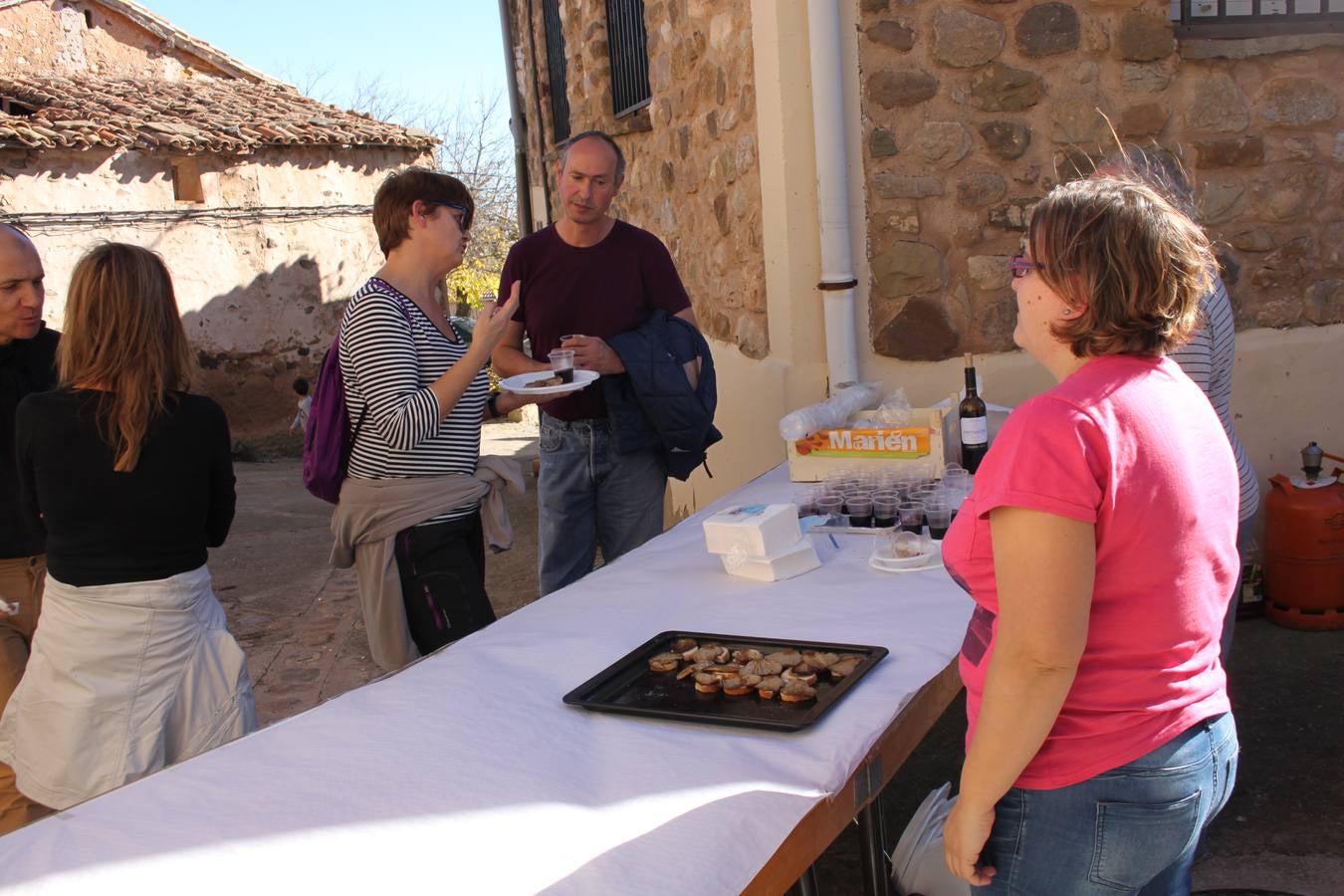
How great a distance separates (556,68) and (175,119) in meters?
7.54

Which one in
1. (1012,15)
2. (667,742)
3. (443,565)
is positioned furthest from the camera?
(1012,15)

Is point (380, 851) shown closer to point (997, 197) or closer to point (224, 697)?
point (224, 697)

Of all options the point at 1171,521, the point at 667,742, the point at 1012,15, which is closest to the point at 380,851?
the point at 667,742

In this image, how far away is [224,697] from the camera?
273cm

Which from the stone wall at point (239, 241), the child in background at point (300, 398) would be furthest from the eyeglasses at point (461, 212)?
the stone wall at point (239, 241)

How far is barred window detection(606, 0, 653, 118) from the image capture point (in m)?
6.57

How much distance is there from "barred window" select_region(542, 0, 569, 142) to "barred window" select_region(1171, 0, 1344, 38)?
4953 mm

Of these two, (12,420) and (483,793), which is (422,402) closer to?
(12,420)

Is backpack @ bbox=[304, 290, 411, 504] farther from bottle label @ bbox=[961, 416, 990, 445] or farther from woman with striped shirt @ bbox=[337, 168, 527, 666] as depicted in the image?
bottle label @ bbox=[961, 416, 990, 445]

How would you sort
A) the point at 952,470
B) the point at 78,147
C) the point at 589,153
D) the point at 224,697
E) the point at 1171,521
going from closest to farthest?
the point at 1171,521, the point at 224,697, the point at 952,470, the point at 589,153, the point at 78,147

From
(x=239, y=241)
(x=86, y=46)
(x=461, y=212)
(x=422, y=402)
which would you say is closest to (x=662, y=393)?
(x=461, y=212)

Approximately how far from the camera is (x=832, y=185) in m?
4.40

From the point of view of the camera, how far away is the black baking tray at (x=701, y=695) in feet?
6.05

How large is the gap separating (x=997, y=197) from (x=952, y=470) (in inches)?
63.7
